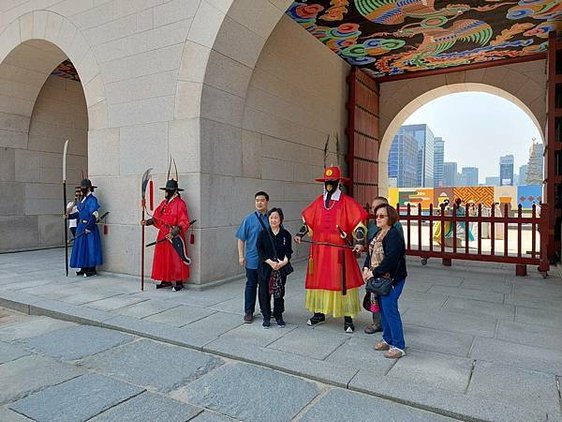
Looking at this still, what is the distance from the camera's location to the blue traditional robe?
275 inches

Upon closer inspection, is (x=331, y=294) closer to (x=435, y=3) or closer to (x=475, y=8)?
(x=435, y=3)

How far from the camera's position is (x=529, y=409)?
9.03 ft

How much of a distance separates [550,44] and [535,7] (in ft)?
3.43

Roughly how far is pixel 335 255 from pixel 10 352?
329 centimetres

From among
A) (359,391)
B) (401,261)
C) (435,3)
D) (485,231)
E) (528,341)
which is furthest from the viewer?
(485,231)

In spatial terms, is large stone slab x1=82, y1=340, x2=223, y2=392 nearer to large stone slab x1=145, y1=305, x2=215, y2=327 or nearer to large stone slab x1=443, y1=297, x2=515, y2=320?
large stone slab x1=145, y1=305, x2=215, y2=327

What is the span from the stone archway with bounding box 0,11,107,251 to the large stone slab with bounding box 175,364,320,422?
5986 mm

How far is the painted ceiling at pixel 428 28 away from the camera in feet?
24.9

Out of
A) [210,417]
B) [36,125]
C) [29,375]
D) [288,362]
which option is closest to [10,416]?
[29,375]

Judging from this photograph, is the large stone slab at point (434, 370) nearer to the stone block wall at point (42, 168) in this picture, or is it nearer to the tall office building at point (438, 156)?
the stone block wall at point (42, 168)

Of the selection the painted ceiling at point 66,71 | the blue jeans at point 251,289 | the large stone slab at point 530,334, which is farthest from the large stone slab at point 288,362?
the painted ceiling at point 66,71

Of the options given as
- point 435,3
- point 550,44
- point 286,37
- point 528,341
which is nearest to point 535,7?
point 550,44

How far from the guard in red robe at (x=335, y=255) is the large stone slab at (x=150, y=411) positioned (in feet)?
6.34

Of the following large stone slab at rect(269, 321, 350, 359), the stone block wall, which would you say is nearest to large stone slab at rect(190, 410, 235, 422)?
large stone slab at rect(269, 321, 350, 359)
